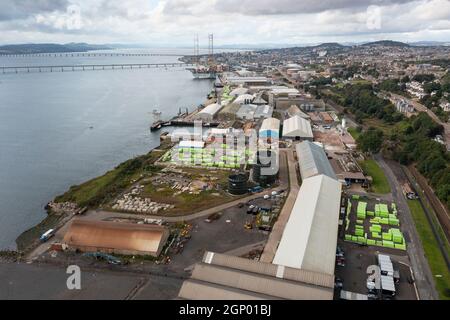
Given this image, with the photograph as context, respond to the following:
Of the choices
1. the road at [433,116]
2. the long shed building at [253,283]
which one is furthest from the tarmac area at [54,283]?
the road at [433,116]

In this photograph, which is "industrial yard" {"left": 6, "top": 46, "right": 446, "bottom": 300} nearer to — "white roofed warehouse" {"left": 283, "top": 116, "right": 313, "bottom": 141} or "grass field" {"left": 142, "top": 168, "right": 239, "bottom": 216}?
"grass field" {"left": 142, "top": 168, "right": 239, "bottom": 216}

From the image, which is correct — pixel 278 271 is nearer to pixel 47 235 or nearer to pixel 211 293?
pixel 211 293

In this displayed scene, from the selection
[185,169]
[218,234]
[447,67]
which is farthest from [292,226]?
[447,67]

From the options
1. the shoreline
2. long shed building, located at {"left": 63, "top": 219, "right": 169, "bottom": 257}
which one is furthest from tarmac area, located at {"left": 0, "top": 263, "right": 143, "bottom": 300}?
the shoreline

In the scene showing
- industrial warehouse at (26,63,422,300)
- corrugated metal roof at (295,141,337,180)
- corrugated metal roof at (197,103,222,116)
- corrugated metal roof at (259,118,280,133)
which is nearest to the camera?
industrial warehouse at (26,63,422,300)

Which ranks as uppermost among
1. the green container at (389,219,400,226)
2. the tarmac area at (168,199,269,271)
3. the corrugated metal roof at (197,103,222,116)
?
the corrugated metal roof at (197,103,222,116)

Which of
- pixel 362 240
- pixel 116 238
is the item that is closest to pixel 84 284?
pixel 116 238
